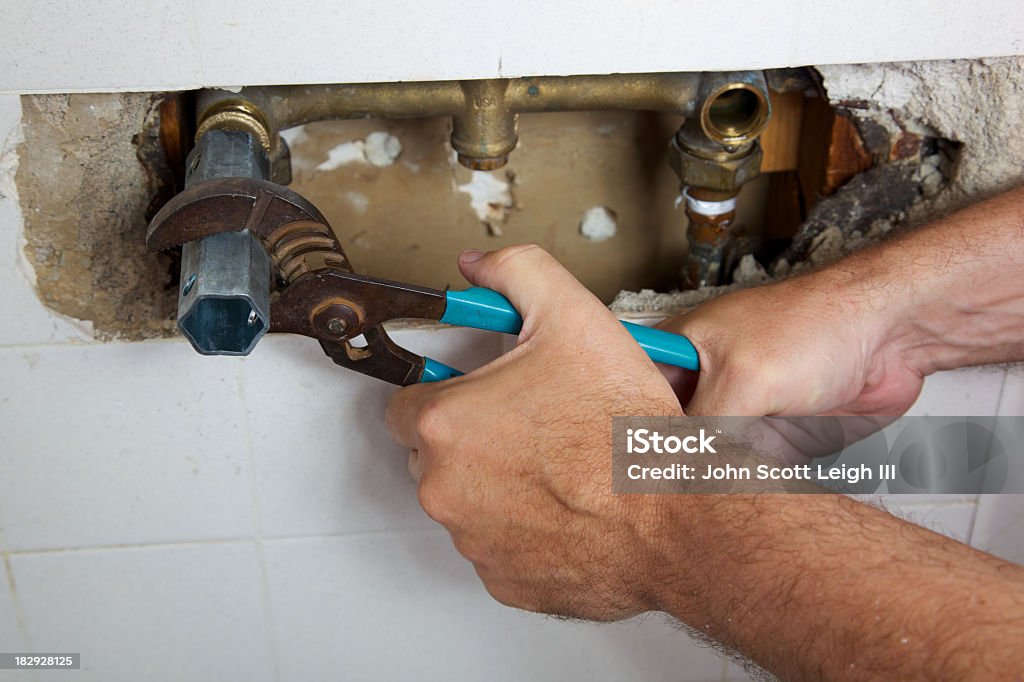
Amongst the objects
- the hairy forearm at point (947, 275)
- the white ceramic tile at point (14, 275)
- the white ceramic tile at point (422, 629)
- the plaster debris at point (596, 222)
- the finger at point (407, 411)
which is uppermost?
the plaster debris at point (596, 222)

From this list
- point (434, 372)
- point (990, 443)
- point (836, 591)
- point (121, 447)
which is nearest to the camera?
point (836, 591)

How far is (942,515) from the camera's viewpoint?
1.03 m

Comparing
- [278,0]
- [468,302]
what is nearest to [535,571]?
[468,302]

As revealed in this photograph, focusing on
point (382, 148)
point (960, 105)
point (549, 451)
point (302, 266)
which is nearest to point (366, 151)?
point (382, 148)

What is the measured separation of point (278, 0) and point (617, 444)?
0.42 m

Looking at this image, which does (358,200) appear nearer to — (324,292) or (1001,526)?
(324,292)

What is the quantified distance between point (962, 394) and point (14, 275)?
0.90 metres

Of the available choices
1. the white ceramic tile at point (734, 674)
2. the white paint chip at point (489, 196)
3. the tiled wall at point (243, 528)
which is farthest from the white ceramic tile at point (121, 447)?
the white ceramic tile at point (734, 674)

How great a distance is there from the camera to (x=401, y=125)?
1.00 meters

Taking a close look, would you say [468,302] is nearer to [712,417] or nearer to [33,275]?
[712,417]

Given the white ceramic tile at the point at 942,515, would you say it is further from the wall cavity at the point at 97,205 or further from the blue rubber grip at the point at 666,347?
the wall cavity at the point at 97,205

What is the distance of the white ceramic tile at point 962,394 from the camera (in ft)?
3.08

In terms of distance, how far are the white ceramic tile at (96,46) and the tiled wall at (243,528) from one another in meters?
0.08

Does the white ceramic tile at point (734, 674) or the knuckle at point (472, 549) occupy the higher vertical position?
the knuckle at point (472, 549)
